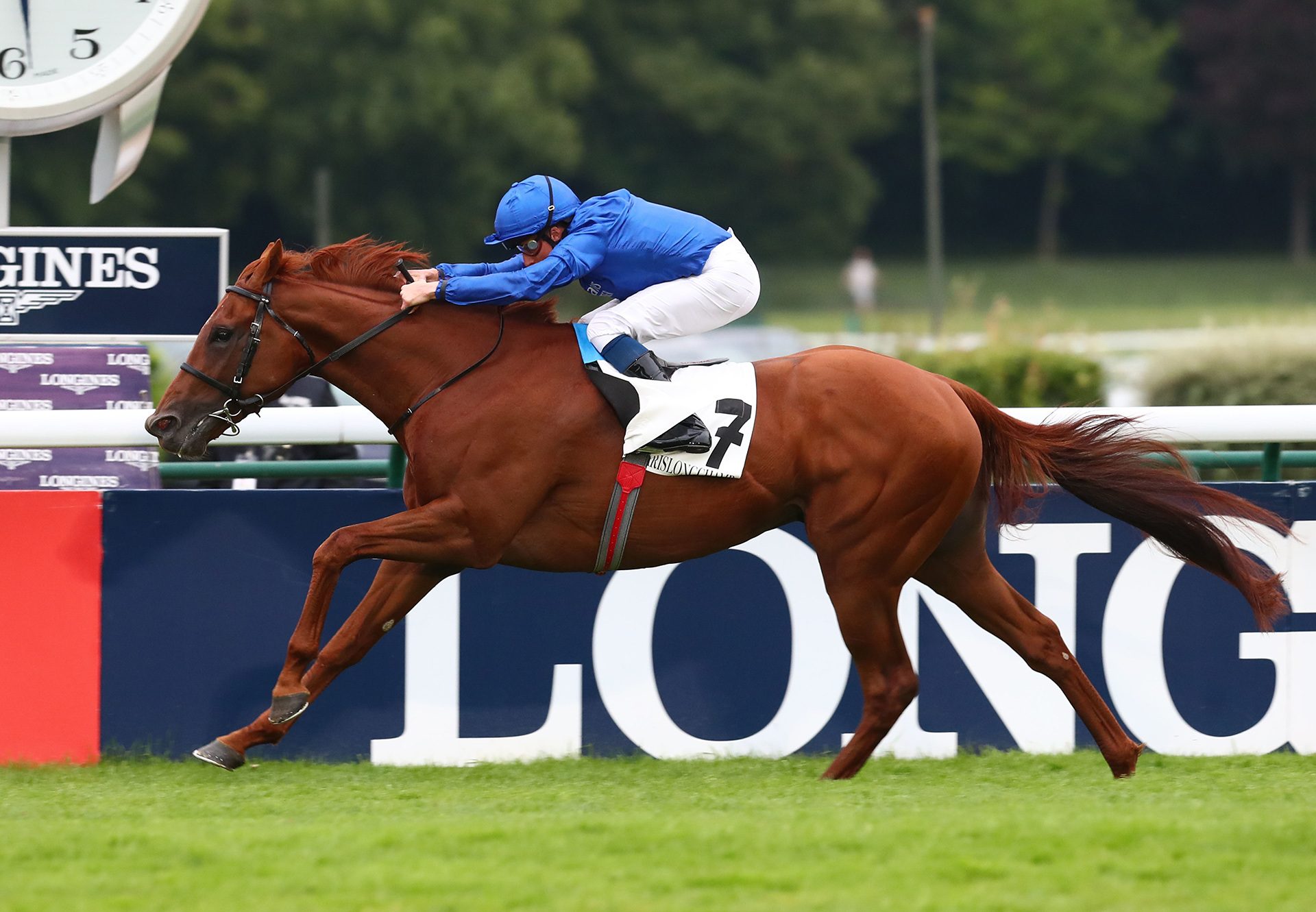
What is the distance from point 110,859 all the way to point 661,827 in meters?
1.31

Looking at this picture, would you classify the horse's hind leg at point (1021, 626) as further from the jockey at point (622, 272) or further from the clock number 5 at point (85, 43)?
the clock number 5 at point (85, 43)

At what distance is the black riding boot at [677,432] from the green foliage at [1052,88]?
161 feet

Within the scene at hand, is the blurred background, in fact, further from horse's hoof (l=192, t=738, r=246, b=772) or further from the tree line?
horse's hoof (l=192, t=738, r=246, b=772)

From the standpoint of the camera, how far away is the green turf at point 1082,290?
37938 millimetres

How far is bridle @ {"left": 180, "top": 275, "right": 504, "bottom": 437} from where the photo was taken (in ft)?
17.2

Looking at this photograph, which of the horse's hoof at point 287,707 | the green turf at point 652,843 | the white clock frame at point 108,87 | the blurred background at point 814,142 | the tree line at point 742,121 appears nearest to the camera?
the green turf at point 652,843

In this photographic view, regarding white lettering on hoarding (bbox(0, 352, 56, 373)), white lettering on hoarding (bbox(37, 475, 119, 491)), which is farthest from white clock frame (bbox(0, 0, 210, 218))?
white lettering on hoarding (bbox(37, 475, 119, 491))

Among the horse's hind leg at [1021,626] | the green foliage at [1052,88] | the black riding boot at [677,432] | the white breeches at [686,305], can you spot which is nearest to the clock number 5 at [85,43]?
the white breeches at [686,305]

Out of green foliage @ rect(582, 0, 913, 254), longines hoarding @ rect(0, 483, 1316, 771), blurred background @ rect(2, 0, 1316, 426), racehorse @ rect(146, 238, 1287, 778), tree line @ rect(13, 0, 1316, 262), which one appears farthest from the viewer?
green foliage @ rect(582, 0, 913, 254)

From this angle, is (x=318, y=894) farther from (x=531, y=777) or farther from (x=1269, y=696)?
(x=1269, y=696)

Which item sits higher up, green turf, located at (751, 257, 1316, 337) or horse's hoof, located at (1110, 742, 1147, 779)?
green turf, located at (751, 257, 1316, 337)

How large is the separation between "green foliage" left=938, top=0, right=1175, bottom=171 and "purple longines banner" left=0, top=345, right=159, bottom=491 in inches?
1919

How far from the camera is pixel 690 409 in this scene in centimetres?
521

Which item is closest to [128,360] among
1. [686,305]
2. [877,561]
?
[686,305]
